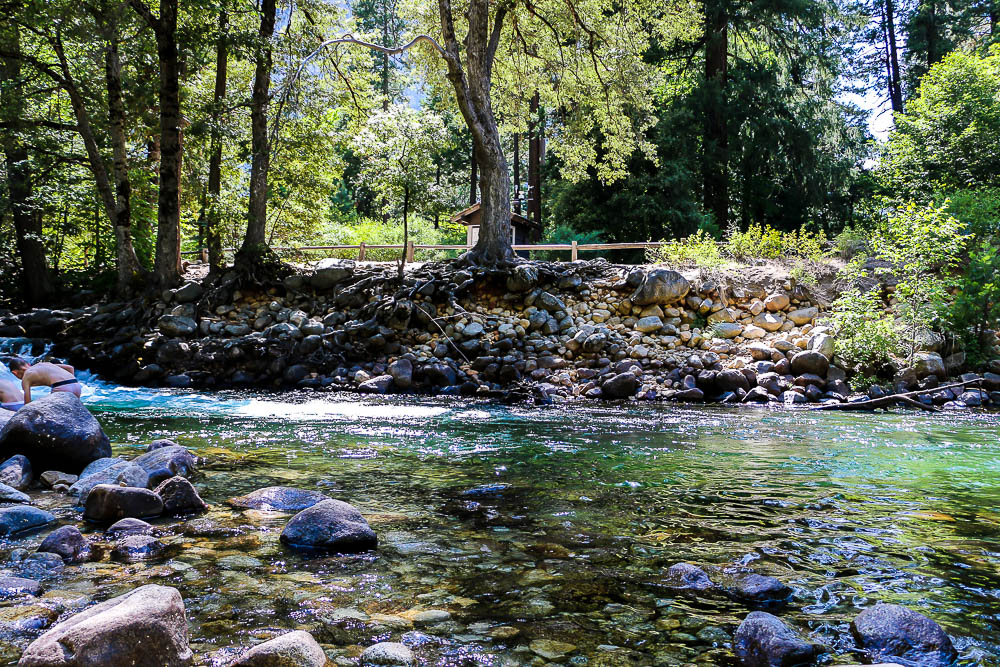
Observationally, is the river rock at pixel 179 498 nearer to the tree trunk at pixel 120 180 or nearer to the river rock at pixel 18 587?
the river rock at pixel 18 587

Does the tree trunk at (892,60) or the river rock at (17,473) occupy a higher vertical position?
the tree trunk at (892,60)

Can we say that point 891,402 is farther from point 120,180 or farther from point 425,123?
point 120,180

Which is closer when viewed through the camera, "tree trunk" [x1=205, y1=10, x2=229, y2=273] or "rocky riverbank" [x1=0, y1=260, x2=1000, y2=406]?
"rocky riverbank" [x1=0, y1=260, x2=1000, y2=406]

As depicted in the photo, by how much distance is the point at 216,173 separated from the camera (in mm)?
19656

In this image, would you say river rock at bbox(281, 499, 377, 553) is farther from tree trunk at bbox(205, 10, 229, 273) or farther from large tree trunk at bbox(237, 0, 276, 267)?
tree trunk at bbox(205, 10, 229, 273)

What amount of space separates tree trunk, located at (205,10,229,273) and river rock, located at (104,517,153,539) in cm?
1475

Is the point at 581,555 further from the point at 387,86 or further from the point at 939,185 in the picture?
the point at 387,86

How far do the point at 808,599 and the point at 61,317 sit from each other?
→ 1961 cm

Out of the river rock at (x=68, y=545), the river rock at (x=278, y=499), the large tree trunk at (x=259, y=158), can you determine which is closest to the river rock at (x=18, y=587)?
the river rock at (x=68, y=545)

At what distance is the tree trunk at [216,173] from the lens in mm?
16828

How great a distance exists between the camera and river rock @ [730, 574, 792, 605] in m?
3.09

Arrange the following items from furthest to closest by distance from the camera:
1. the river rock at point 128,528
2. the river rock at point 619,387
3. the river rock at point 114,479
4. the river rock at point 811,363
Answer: the river rock at point 811,363
the river rock at point 619,387
the river rock at point 114,479
the river rock at point 128,528

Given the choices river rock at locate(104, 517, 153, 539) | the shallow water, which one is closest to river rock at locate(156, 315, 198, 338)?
the shallow water

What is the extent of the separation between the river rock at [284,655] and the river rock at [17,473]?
3919mm
